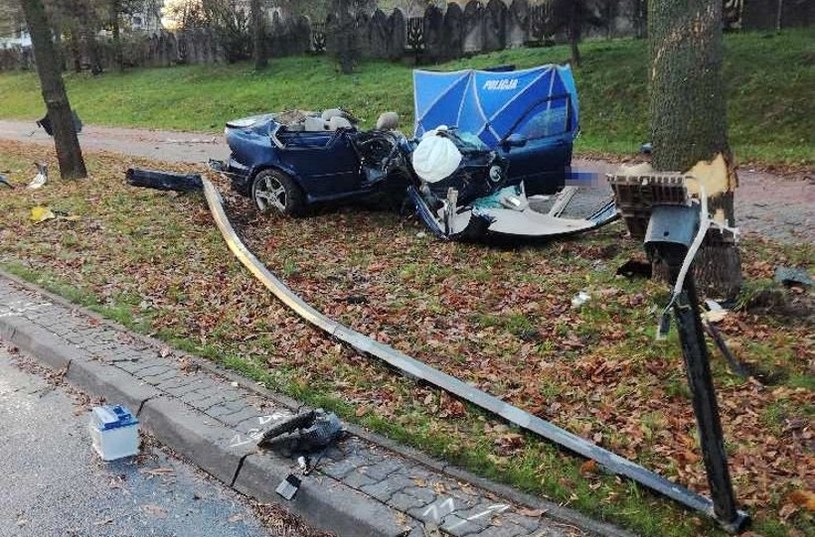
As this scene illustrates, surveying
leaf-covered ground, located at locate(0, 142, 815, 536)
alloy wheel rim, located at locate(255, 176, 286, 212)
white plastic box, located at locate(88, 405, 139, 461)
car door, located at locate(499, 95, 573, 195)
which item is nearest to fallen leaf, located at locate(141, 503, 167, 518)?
white plastic box, located at locate(88, 405, 139, 461)

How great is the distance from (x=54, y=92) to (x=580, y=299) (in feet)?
34.5

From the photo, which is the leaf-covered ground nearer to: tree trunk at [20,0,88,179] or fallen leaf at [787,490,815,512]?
fallen leaf at [787,490,815,512]

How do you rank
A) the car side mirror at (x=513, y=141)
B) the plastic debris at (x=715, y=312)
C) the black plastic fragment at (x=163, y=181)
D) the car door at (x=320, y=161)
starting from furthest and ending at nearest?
the black plastic fragment at (x=163, y=181) → the car side mirror at (x=513, y=141) → the car door at (x=320, y=161) → the plastic debris at (x=715, y=312)

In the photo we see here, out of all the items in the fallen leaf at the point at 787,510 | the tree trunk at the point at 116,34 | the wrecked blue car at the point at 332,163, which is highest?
the tree trunk at the point at 116,34

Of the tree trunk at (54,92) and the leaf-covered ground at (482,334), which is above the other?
the tree trunk at (54,92)

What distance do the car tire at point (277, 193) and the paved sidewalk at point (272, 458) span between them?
411 centimetres

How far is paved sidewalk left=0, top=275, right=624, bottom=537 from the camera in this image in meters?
3.73

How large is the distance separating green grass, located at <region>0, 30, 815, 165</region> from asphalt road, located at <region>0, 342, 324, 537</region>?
12.5 metres

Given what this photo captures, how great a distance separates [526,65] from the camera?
22688 mm

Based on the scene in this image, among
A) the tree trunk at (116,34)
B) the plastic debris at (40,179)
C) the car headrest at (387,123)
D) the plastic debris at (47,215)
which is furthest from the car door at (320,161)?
the tree trunk at (116,34)

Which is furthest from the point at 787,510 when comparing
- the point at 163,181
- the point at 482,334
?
the point at 163,181

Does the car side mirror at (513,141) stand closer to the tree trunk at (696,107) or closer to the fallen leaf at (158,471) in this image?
the tree trunk at (696,107)

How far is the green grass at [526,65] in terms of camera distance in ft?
52.7

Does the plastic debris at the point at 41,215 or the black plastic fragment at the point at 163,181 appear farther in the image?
the black plastic fragment at the point at 163,181
